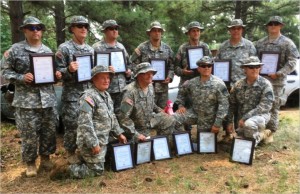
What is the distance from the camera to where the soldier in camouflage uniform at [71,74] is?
464 centimetres

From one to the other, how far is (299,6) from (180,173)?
9.56m

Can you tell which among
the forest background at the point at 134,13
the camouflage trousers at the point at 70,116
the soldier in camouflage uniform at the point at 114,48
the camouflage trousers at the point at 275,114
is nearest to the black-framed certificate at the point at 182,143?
the soldier in camouflage uniform at the point at 114,48

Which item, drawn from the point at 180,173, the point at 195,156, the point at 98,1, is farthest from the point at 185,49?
the point at 98,1

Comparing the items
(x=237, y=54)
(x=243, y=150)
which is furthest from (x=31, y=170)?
(x=237, y=54)

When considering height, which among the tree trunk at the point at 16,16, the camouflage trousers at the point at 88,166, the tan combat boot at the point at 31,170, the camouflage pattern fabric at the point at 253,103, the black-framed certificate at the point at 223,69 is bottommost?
the tan combat boot at the point at 31,170

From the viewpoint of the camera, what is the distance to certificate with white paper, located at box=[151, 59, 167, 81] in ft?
18.3

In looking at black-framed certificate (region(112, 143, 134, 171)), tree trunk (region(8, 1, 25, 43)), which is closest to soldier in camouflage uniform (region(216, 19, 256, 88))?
black-framed certificate (region(112, 143, 134, 171))

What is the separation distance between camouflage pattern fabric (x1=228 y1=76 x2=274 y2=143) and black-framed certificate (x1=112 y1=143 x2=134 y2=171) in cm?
174

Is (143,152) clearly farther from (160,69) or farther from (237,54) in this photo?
(237,54)

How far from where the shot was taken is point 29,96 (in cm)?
437

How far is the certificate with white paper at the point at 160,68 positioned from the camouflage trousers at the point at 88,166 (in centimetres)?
175

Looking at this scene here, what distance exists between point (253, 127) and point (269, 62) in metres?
1.46

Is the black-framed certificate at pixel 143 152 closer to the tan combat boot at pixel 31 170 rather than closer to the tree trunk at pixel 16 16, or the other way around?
the tan combat boot at pixel 31 170

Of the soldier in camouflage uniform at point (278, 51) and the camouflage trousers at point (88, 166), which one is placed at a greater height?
the soldier in camouflage uniform at point (278, 51)
